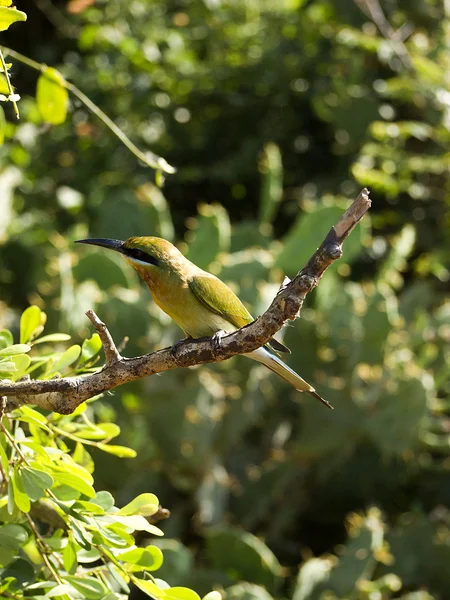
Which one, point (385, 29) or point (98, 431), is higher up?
point (385, 29)

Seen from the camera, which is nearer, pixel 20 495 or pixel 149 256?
pixel 20 495

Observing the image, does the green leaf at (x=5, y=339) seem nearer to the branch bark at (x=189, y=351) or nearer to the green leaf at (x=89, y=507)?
the branch bark at (x=189, y=351)

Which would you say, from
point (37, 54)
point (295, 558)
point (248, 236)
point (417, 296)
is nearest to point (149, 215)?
point (248, 236)

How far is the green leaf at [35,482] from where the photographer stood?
4.05 feet

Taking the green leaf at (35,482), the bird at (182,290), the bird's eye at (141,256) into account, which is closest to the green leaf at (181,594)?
the green leaf at (35,482)

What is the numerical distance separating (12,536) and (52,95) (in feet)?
3.13

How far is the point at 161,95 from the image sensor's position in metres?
5.16

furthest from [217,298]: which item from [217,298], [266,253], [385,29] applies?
[385,29]

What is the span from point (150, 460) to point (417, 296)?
1582 mm

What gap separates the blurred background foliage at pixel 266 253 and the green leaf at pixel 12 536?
5.24 feet

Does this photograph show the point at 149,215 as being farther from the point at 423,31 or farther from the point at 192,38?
the point at 423,31

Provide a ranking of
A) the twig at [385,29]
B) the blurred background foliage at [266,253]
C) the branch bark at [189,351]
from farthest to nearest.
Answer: the twig at [385,29] < the blurred background foliage at [266,253] < the branch bark at [189,351]

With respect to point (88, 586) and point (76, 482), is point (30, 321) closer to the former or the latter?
point (76, 482)

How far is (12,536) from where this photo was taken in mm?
1361
